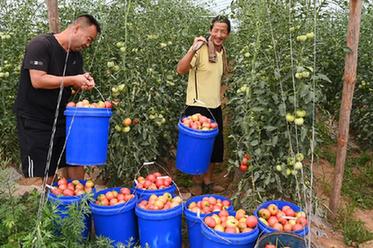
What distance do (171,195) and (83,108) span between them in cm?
79

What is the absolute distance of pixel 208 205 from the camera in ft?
7.59

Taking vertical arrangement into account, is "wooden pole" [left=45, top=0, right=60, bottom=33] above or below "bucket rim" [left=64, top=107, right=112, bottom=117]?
above

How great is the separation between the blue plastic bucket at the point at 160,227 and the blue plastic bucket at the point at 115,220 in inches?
3.5

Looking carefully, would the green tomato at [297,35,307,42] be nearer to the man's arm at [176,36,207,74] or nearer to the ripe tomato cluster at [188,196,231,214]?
the man's arm at [176,36,207,74]

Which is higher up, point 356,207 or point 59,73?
point 59,73

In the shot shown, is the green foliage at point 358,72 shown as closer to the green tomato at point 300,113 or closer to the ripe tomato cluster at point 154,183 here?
the green tomato at point 300,113

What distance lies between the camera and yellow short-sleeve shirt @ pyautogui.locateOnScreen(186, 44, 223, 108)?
116 inches

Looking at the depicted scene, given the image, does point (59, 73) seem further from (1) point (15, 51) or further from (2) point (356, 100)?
(2) point (356, 100)

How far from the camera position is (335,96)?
474cm

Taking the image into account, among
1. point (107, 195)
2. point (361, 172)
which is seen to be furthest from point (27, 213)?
point (361, 172)

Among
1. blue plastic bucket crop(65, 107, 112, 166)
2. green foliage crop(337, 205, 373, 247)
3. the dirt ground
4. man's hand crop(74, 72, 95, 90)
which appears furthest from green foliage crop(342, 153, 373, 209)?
man's hand crop(74, 72, 95, 90)

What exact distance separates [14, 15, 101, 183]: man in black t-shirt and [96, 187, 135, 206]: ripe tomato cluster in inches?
13.8

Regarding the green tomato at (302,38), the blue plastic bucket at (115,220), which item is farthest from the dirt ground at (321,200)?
the green tomato at (302,38)

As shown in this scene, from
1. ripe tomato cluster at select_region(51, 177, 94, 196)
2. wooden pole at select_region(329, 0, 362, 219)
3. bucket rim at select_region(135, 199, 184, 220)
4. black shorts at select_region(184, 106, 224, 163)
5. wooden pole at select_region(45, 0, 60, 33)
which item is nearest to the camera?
bucket rim at select_region(135, 199, 184, 220)
